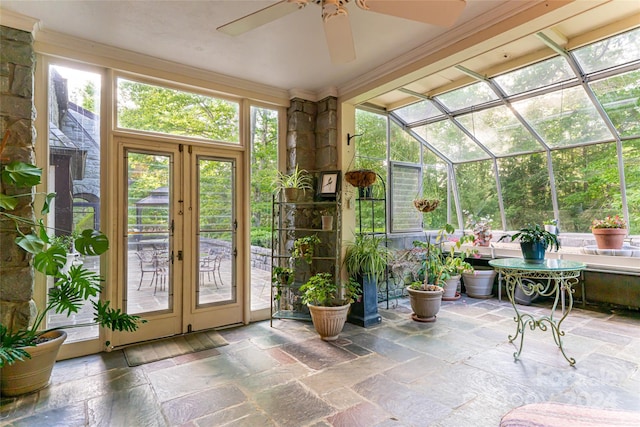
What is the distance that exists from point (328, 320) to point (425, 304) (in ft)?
4.26

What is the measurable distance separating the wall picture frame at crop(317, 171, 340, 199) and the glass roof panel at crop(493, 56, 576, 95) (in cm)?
231

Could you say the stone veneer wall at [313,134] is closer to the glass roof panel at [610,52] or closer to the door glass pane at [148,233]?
the door glass pane at [148,233]

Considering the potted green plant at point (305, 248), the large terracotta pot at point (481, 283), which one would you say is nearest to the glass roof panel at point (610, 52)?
the large terracotta pot at point (481, 283)

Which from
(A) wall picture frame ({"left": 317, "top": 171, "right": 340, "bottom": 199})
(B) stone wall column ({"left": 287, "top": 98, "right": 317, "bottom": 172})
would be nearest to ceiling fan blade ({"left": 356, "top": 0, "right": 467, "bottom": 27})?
(A) wall picture frame ({"left": 317, "top": 171, "right": 340, "bottom": 199})

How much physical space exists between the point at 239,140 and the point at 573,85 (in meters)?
3.94

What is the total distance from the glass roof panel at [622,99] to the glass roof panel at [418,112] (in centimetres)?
183

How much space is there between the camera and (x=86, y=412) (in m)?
2.19

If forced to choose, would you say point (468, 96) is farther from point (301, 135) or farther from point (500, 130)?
point (301, 135)

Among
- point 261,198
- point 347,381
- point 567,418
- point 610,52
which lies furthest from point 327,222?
point 610,52

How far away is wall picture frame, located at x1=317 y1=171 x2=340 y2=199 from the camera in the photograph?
3.95 metres

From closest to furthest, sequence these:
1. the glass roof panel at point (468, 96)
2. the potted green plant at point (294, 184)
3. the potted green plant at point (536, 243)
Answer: the potted green plant at point (536, 243)
the potted green plant at point (294, 184)
the glass roof panel at point (468, 96)

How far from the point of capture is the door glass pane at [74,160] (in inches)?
117

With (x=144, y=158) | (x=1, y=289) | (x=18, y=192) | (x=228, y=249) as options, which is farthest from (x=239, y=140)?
(x=1, y=289)

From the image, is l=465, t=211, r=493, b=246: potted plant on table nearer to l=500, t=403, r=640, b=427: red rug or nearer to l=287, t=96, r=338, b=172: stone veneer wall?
l=287, t=96, r=338, b=172: stone veneer wall
